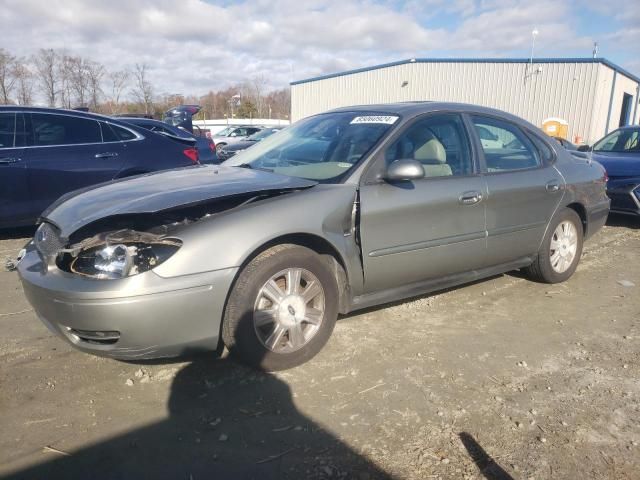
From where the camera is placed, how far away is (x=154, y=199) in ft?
9.04

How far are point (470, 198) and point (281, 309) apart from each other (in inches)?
67.0

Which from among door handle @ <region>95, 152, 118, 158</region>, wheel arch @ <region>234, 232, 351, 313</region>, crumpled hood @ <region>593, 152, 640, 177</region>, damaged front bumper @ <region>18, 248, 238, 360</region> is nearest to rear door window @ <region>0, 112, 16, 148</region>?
door handle @ <region>95, 152, 118, 158</region>

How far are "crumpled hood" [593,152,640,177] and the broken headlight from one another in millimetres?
6883

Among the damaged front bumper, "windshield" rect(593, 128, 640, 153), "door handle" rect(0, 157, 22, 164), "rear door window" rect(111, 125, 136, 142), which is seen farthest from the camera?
"windshield" rect(593, 128, 640, 153)

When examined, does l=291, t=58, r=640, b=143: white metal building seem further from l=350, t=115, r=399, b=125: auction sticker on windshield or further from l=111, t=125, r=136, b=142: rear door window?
l=350, t=115, r=399, b=125: auction sticker on windshield

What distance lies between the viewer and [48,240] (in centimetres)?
285

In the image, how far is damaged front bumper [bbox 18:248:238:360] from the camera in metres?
2.38

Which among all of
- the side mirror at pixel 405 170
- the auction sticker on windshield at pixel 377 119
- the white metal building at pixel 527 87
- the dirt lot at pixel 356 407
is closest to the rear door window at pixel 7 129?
the dirt lot at pixel 356 407

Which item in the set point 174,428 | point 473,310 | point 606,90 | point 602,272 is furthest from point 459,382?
point 606,90

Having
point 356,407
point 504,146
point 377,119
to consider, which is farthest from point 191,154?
point 356,407

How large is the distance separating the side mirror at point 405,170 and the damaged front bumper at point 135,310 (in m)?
1.23

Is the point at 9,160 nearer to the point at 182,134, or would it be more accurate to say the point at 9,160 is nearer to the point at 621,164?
the point at 182,134

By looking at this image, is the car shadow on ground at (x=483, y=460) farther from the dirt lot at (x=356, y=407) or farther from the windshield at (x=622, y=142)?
the windshield at (x=622, y=142)

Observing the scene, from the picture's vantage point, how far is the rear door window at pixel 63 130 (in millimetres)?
5602
